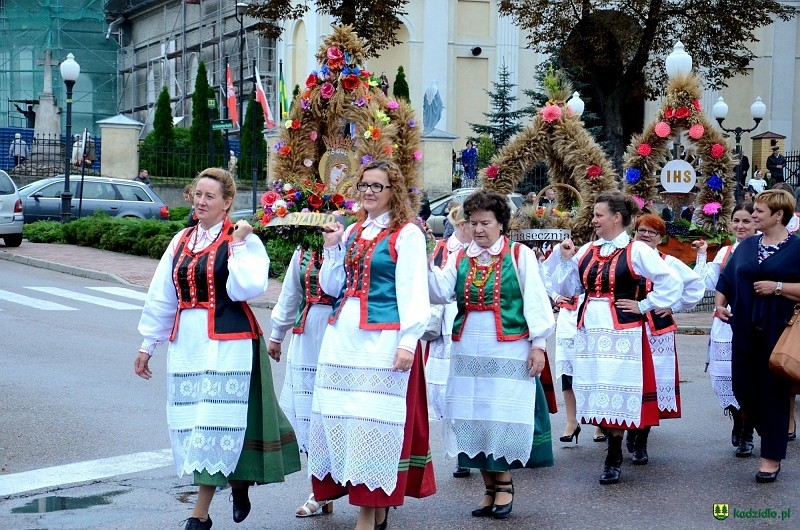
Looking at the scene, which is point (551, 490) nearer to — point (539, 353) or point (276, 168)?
point (539, 353)

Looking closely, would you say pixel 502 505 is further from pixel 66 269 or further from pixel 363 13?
pixel 363 13

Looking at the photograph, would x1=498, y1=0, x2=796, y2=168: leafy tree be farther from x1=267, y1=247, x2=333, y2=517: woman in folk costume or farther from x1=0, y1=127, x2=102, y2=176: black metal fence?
x1=267, y1=247, x2=333, y2=517: woman in folk costume

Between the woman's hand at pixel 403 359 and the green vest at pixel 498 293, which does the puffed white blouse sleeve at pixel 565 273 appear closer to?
the green vest at pixel 498 293

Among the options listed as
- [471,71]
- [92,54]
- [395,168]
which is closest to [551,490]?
[395,168]

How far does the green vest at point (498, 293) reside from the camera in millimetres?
7035

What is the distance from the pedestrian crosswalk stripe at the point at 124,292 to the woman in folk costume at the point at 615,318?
11414 millimetres

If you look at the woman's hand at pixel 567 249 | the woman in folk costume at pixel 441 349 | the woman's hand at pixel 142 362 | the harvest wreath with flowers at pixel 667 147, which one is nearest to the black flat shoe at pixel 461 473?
the woman in folk costume at pixel 441 349

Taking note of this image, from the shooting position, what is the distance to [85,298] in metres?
18.3

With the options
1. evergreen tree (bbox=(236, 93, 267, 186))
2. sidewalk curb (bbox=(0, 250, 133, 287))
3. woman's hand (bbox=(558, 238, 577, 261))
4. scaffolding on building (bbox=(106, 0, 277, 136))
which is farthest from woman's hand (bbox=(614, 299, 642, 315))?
scaffolding on building (bbox=(106, 0, 277, 136))

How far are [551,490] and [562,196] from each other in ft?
14.3

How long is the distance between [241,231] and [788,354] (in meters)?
3.47

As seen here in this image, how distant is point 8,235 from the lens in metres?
24.9

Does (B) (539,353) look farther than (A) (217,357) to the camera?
Yes

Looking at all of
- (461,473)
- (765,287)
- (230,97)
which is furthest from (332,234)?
(230,97)
